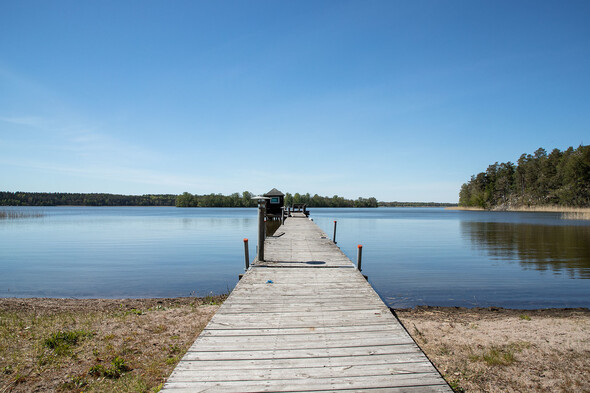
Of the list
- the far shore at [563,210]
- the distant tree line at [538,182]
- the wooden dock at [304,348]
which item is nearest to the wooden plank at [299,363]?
the wooden dock at [304,348]

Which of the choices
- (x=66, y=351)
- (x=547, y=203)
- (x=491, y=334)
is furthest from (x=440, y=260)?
(x=547, y=203)

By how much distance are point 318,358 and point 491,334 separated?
4888 millimetres

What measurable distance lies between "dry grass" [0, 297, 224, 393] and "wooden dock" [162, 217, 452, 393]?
46.4 inches

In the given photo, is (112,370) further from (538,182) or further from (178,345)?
(538,182)

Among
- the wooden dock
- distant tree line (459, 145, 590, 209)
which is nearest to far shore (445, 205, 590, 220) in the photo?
distant tree line (459, 145, 590, 209)

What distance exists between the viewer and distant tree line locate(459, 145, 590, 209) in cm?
6838

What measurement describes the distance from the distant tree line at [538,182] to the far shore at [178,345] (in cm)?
7846

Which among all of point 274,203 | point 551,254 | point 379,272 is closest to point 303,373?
point 379,272

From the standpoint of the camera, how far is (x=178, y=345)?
6.13 metres

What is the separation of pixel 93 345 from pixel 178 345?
142 centimetres

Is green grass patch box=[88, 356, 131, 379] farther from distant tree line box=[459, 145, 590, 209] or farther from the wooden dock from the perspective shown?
distant tree line box=[459, 145, 590, 209]

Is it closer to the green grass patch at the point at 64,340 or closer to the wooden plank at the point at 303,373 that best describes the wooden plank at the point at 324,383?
the wooden plank at the point at 303,373

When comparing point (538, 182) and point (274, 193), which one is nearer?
point (274, 193)

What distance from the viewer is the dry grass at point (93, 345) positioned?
4.62 metres
